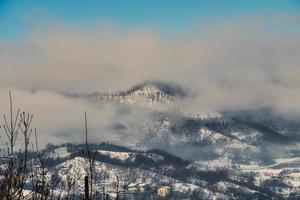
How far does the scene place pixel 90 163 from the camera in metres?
22.6

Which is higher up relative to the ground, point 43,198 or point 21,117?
point 21,117

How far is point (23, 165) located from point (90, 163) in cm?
245

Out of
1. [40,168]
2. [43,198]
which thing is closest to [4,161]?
[40,168]

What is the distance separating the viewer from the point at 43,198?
67.9 feet

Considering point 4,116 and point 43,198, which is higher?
point 4,116

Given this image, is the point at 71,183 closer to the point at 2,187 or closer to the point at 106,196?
the point at 106,196

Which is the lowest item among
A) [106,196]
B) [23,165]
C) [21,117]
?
[106,196]

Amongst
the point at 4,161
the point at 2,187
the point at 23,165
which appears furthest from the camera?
the point at 4,161

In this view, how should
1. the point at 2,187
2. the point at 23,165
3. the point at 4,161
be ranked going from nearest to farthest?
the point at 2,187, the point at 23,165, the point at 4,161

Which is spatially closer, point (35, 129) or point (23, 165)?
point (23, 165)

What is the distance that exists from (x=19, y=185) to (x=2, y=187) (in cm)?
54

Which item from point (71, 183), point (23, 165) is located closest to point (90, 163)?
point (71, 183)

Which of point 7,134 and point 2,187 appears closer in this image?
point 2,187

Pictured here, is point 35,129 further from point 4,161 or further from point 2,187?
point 2,187
